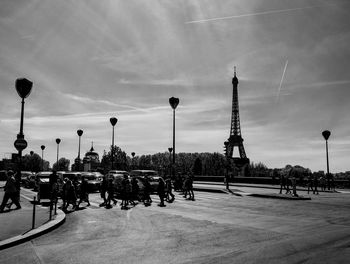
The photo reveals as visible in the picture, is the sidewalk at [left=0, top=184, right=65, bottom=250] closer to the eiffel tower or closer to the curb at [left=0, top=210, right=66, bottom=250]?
the curb at [left=0, top=210, right=66, bottom=250]

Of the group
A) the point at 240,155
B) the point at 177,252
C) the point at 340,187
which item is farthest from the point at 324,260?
the point at 240,155

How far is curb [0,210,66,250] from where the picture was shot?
861cm

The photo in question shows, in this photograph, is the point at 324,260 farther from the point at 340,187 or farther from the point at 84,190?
the point at 340,187

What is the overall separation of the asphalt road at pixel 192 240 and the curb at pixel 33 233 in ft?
0.64

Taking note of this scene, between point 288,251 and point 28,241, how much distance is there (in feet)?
22.3

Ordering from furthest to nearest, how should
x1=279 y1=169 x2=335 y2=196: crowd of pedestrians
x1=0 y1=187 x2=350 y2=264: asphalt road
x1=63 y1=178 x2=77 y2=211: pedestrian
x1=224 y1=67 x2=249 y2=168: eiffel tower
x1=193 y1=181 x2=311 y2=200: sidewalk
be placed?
x1=224 y1=67 x2=249 y2=168: eiffel tower → x1=279 y1=169 x2=335 y2=196: crowd of pedestrians → x1=193 y1=181 x2=311 y2=200: sidewalk → x1=63 y1=178 x2=77 y2=211: pedestrian → x1=0 y1=187 x2=350 y2=264: asphalt road

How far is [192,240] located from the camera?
9.42 meters

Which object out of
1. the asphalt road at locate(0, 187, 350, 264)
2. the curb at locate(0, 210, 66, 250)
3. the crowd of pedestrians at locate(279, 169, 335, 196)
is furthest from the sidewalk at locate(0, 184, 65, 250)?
the crowd of pedestrians at locate(279, 169, 335, 196)

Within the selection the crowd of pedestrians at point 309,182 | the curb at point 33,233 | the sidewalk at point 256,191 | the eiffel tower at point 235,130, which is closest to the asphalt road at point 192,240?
the curb at point 33,233

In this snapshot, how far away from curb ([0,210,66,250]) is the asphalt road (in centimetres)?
20

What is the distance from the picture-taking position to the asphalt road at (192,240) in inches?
296

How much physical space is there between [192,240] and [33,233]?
458cm

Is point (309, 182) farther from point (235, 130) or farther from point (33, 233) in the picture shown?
point (235, 130)

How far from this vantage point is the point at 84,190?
2019 centimetres
